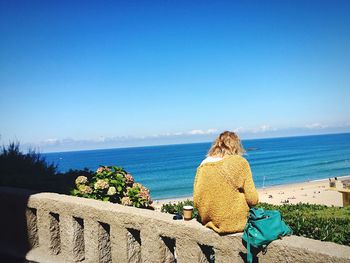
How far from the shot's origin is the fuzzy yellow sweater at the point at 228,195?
2852mm

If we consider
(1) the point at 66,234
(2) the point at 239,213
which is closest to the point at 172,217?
(2) the point at 239,213

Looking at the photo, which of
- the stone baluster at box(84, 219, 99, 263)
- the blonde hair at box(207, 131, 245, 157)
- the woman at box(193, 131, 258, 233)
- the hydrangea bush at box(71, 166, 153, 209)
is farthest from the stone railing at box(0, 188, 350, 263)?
the blonde hair at box(207, 131, 245, 157)

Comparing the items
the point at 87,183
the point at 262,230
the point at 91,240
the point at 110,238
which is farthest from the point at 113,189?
the point at 262,230

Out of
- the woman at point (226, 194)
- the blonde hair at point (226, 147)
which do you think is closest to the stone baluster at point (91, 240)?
the woman at point (226, 194)

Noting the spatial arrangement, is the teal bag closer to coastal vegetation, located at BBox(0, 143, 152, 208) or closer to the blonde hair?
the blonde hair

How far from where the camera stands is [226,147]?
321 centimetres

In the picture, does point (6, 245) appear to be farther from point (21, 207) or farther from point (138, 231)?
point (138, 231)

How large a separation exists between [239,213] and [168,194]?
41.5 metres

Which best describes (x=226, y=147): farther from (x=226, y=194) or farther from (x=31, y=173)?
(x=31, y=173)

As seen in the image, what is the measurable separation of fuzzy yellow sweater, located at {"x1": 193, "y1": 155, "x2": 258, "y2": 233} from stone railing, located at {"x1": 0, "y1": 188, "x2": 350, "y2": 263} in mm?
143

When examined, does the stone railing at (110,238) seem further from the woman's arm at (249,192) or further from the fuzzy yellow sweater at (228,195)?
the woman's arm at (249,192)

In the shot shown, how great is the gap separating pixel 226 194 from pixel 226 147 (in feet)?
1.69

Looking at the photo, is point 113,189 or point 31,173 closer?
point 113,189

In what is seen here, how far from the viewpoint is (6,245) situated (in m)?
4.60
